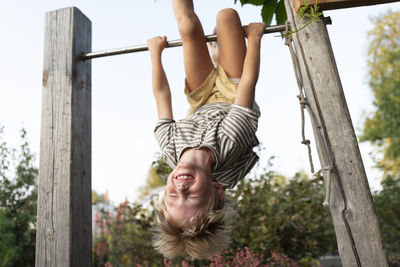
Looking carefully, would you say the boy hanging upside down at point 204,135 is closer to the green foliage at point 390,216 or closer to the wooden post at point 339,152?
the wooden post at point 339,152

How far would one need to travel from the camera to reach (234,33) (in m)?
2.20

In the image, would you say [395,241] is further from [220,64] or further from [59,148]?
[59,148]

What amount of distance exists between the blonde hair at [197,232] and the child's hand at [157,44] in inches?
35.9

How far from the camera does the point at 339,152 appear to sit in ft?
5.26

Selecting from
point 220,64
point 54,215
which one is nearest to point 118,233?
point 54,215

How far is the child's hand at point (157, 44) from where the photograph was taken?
2.17m

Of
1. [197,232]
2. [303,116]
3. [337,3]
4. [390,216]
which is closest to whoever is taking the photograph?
[303,116]

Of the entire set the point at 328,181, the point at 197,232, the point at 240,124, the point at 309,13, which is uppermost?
the point at 309,13

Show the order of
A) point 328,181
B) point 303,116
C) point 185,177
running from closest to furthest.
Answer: point 328,181, point 303,116, point 185,177

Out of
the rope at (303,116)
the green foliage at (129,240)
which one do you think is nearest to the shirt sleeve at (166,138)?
the rope at (303,116)

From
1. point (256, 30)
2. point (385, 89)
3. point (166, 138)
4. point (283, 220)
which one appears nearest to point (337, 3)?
point (256, 30)

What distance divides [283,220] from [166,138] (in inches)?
101

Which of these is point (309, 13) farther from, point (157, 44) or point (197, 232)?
point (197, 232)

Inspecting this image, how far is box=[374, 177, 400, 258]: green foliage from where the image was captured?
4.74 meters
